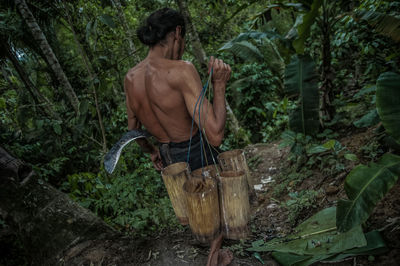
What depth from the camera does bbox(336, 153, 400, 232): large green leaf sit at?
1368mm

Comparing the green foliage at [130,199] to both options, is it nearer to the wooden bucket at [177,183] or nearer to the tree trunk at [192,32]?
the wooden bucket at [177,183]

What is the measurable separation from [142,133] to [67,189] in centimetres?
267

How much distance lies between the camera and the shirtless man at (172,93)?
5.12 ft

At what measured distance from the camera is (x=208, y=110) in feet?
5.03

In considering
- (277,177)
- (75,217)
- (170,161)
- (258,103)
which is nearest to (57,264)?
(75,217)

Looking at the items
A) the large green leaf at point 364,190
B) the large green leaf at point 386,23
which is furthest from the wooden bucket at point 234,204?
the large green leaf at point 386,23

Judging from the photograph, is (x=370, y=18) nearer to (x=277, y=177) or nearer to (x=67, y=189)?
(x=277, y=177)

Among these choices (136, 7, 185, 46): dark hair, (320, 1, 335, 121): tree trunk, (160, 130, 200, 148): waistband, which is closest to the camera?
(136, 7, 185, 46): dark hair

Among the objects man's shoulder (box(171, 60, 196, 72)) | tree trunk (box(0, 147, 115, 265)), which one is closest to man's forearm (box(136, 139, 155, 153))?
tree trunk (box(0, 147, 115, 265))

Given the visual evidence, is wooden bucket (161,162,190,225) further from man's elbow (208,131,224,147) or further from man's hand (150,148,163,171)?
man's hand (150,148,163,171)

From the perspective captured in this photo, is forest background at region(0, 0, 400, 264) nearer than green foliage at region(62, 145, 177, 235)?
No

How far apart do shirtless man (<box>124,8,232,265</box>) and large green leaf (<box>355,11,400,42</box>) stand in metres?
1.97

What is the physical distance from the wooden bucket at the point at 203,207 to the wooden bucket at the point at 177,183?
0.07m

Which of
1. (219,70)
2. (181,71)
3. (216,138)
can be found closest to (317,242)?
(216,138)
